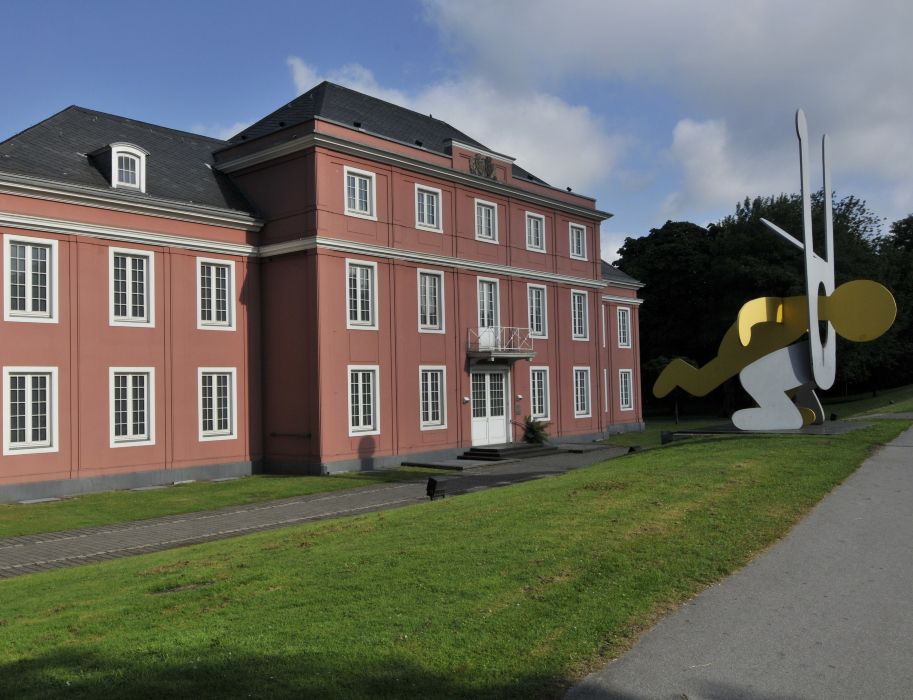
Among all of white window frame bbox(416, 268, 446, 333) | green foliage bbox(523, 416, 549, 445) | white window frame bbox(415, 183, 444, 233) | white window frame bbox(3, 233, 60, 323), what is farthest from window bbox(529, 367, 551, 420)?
white window frame bbox(3, 233, 60, 323)

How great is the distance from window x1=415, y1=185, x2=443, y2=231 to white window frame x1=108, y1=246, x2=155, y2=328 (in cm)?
909

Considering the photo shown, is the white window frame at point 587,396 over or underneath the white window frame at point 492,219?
underneath

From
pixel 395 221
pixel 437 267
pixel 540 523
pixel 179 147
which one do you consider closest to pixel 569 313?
pixel 437 267

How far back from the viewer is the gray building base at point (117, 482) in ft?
67.8

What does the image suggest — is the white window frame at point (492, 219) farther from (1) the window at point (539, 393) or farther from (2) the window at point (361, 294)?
(2) the window at point (361, 294)

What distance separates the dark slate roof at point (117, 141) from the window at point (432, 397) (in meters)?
8.26

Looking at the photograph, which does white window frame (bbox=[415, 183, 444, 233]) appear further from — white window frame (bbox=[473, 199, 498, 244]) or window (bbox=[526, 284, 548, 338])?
window (bbox=[526, 284, 548, 338])

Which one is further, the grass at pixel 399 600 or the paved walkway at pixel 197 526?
the paved walkway at pixel 197 526

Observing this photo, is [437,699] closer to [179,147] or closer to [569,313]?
[179,147]

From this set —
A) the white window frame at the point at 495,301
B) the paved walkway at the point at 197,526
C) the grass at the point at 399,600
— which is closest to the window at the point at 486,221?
the white window frame at the point at 495,301

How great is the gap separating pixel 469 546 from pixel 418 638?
3.09m

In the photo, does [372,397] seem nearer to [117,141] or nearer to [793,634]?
[117,141]

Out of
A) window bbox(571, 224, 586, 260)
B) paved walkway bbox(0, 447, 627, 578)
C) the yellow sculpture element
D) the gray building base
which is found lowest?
paved walkway bbox(0, 447, 627, 578)

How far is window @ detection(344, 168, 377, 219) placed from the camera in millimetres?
A: 26266
